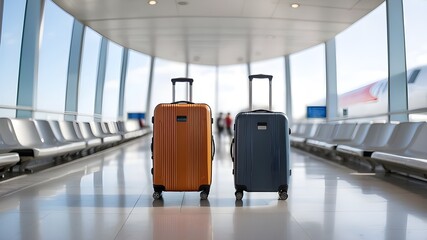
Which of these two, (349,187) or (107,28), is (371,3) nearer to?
(349,187)

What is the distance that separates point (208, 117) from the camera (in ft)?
12.4

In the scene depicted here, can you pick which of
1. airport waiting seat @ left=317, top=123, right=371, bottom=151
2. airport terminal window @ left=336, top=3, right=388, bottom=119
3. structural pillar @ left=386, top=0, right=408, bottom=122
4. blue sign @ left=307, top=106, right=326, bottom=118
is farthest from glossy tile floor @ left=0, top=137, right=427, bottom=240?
blue sign @ left=307, top=106, right=326, bottom=118

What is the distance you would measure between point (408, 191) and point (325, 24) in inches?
319

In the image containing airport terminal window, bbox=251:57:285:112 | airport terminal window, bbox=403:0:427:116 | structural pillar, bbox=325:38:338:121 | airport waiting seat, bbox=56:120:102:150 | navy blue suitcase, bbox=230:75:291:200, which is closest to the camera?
navy blue suitcase, bbox=230:75:291:200

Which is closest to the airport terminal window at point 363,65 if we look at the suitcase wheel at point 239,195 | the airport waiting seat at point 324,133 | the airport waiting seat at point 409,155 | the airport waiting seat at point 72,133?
the airport waiting seat at point 324,133

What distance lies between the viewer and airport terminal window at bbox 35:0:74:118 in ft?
29.7

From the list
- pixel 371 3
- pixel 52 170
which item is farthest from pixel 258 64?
pixel 52 170

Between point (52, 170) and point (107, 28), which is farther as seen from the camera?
point (107, 28)

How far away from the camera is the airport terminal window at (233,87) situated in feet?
66.7

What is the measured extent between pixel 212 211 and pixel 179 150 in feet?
2.34

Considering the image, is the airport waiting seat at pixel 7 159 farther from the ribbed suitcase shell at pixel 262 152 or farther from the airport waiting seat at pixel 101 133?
the airport waiting seat at pixel 101 133

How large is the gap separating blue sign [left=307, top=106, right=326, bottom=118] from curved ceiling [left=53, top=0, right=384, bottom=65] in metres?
2.39

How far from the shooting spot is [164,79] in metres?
19.5

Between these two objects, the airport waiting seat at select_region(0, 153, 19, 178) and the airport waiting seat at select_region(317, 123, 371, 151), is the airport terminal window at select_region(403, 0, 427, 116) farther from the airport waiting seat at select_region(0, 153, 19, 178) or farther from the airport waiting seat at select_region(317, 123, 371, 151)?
the airport waiting seat at select_region(0, 153, 19, 178)
